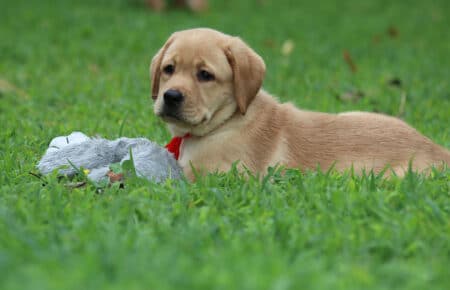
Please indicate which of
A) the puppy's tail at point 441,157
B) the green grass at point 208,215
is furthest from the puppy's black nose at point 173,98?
the puppy's tail at point 441,157

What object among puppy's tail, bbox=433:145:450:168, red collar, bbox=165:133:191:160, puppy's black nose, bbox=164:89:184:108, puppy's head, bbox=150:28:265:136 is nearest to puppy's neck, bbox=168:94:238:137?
puppy's head, bbox=150:28:265:136

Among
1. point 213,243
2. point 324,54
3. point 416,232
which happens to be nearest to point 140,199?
point 213,243

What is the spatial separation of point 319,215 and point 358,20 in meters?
10.3

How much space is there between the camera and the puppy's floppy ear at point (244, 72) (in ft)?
15.1

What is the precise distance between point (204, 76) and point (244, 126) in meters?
0.47

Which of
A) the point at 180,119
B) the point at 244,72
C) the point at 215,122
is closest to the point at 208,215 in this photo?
the point at 180,119

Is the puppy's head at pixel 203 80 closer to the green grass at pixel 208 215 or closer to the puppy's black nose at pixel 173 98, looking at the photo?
the puppy's black nose at pixel 173 98

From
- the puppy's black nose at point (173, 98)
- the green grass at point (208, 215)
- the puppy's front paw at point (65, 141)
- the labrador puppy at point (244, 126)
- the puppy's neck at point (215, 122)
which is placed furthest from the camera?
the puppy's front paw at point (65, 141)

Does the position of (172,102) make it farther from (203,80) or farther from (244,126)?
(244,126)

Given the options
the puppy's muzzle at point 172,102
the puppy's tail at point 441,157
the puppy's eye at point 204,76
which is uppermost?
the puppy's eye at point 204,76

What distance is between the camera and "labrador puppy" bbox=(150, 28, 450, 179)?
450cm

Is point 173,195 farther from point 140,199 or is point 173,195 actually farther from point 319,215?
point 319,215

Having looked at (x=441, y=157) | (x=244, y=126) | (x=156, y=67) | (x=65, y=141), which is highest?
(x=156, y=67)

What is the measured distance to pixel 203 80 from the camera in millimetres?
4523
